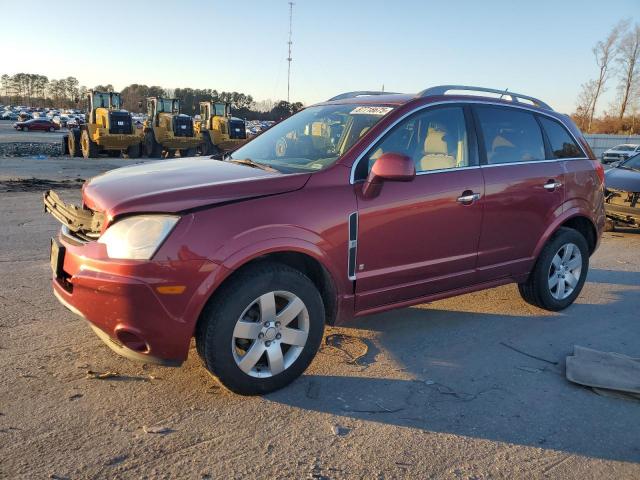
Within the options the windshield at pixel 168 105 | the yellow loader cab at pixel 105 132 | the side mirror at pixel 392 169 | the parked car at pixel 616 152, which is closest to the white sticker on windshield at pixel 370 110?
the side mirror at pixel 392 169

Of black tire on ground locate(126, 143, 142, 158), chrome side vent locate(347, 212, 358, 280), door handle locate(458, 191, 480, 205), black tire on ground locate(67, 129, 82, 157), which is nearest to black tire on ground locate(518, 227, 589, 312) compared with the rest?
door handle locate(458, 191, 480, 205)

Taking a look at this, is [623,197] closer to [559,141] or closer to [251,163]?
[559,141]

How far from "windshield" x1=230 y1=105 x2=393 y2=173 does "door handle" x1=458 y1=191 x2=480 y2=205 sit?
2.84 feet

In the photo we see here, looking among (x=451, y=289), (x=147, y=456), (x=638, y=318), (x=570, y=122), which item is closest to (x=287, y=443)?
(x=147, y=456)

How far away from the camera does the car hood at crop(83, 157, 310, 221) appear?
3154 mm

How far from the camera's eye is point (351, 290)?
3.76 m

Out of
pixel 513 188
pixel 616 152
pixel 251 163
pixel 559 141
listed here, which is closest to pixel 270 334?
pixel 251 163

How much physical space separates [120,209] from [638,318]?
4.62 metres

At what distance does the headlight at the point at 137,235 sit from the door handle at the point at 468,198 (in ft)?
7.23

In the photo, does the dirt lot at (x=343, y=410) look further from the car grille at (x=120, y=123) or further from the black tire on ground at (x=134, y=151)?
the black tire on ground at (x=134, y=151)

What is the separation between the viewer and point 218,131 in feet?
84.9

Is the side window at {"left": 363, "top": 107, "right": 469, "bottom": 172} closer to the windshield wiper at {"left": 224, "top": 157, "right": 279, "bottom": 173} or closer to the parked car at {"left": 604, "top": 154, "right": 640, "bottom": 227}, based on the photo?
the windshield wiper at {"left": 224, "top": 157, "right": 279, "bottom": 173}

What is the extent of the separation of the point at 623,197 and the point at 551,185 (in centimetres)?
546

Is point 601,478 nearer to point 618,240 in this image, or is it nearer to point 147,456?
point 147,456
